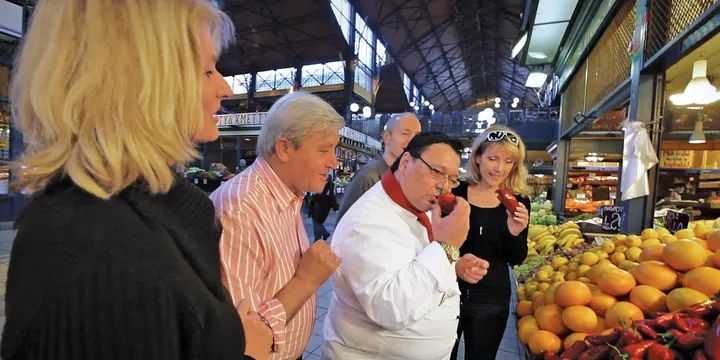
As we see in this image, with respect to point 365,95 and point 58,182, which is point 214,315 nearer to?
point 58,182

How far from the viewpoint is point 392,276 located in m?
1.10

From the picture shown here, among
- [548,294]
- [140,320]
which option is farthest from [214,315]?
[548,294]

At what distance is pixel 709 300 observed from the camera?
142 cm

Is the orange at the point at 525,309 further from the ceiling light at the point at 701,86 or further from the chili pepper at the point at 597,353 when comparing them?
the ceiling light at the point at 701,86

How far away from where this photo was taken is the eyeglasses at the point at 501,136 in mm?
2178

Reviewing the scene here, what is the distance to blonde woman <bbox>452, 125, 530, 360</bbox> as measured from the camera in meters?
1.93

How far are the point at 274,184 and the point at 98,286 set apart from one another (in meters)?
0.71

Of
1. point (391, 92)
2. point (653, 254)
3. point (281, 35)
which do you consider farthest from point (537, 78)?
point (391, 92)

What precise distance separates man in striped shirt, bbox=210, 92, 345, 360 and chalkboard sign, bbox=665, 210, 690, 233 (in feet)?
10.1

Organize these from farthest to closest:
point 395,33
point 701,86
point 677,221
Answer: point 395,33 → point 701,86 → point 677,221

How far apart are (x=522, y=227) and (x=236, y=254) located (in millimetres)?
1542

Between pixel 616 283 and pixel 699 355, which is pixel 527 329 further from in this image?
pixel 699 355

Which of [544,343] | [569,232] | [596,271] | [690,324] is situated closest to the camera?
[690,324]

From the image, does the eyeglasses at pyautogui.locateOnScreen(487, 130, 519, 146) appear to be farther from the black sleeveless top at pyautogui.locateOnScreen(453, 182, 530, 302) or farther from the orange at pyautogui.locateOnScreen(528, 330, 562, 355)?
the orange at pyautogui.locateOnScreen(528, 330, 562, 355)
